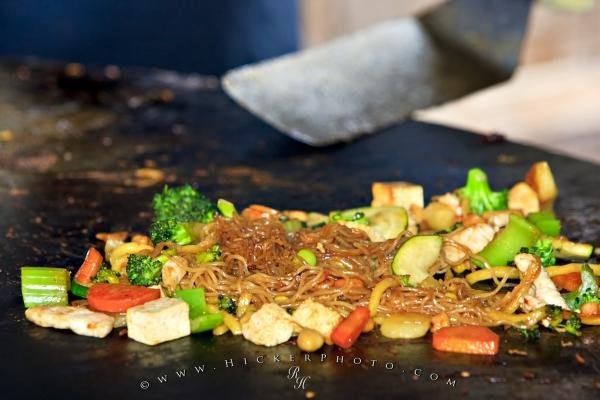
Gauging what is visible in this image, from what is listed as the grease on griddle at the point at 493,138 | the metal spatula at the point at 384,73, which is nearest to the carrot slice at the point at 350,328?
the metal spatula at the point at 384,73

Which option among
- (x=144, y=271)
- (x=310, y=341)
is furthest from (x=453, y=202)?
(x=144, y=271)

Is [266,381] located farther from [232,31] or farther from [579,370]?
[232,31]

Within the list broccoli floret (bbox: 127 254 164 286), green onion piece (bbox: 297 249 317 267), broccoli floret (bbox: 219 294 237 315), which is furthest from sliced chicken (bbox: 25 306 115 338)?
green onion piece (bbox: 297 249 317 267)

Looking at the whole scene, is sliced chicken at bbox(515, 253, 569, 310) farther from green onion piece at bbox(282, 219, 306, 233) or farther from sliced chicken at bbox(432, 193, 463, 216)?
green onion piece at bbox(282, 219, 306, 233)

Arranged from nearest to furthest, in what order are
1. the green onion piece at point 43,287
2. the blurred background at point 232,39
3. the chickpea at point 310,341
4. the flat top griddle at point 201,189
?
the flat top griddle at point 201,189
the chickpea at point 310,341
the green onion piece at point 43,287
the blurred background at point 232,39

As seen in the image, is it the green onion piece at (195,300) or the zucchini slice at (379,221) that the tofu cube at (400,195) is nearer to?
the zucchini slice at (379,221)

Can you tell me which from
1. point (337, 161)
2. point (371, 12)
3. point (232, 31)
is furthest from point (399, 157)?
point (371, 12)
